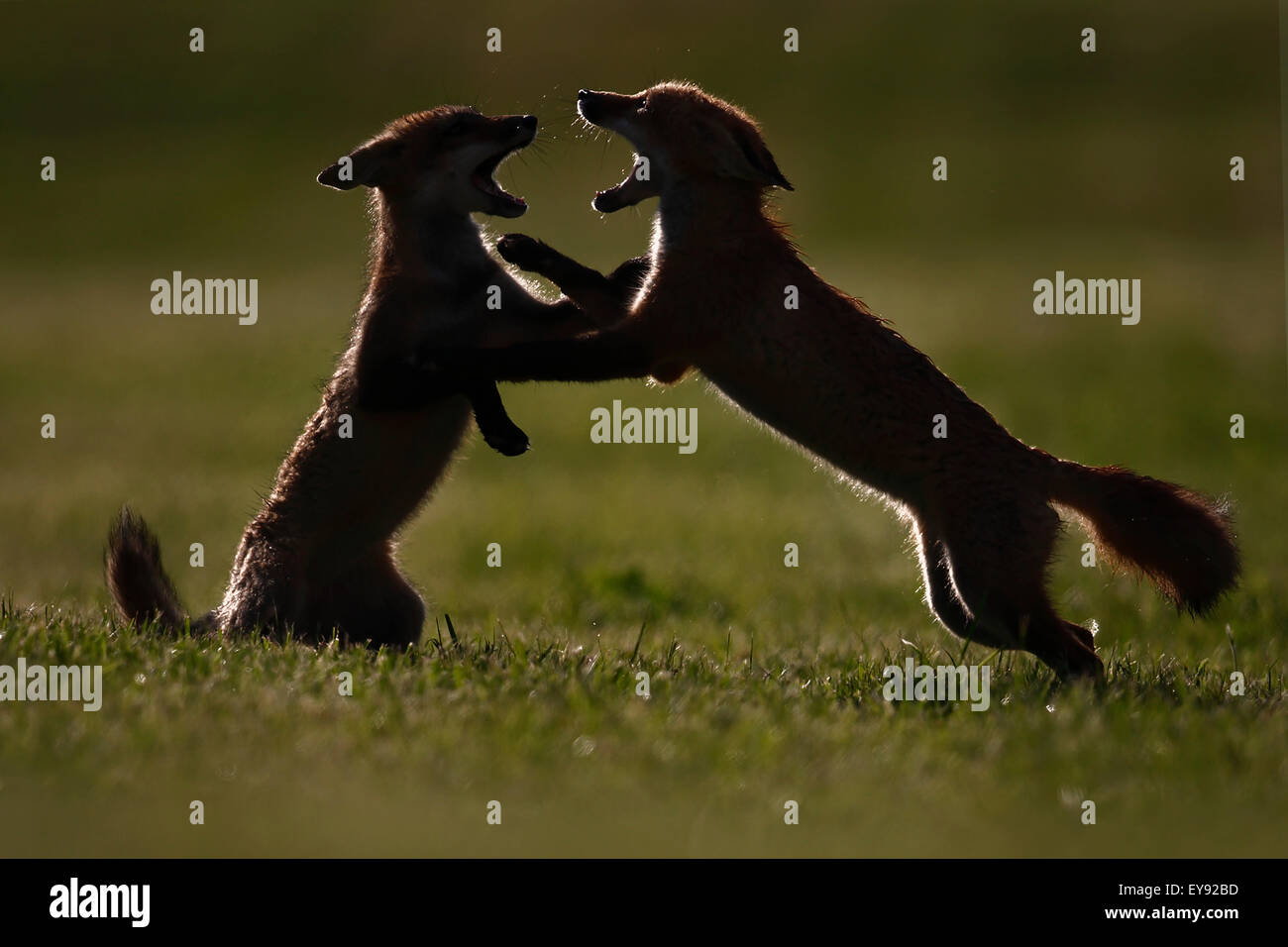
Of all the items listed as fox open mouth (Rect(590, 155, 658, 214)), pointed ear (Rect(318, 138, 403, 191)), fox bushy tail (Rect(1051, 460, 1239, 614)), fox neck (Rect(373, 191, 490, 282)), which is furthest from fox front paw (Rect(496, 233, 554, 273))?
fox bushy tail (Rect(1051, 460, 1239, 614))

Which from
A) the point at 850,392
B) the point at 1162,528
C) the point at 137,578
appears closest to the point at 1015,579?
the point at 1162,528

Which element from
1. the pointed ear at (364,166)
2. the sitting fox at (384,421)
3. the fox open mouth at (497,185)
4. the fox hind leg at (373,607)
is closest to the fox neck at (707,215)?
the sitting fox at (384,421)

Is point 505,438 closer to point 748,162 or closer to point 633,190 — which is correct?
point 633,190

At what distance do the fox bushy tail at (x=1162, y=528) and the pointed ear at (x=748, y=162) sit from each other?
86.5 inches

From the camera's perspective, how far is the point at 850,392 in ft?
24.5

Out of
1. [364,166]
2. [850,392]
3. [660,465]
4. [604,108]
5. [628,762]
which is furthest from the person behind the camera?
[660,465]

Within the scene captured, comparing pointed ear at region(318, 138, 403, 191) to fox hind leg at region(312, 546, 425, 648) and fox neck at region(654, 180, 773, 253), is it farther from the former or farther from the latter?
fox hind leg at region(312, 546, 425, 648)

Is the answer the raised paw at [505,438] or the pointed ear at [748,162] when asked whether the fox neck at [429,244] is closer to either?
the raised paw at [505,438]

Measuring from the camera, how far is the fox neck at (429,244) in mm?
8539

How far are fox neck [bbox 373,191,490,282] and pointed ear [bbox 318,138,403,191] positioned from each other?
0.70 ft

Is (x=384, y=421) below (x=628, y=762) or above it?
above

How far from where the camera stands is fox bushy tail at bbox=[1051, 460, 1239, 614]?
732cm

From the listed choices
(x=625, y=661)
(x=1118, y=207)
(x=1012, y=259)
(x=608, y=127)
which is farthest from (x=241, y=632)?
(x=1118, y=207)

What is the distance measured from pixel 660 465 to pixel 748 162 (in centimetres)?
1204
